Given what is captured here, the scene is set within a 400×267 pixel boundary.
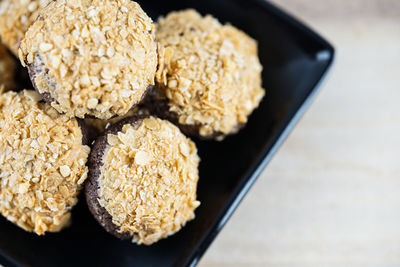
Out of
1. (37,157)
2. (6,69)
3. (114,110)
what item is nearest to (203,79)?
(114,110)

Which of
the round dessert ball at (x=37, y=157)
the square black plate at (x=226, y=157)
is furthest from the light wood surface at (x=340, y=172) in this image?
the round dessert ball at (x=37, y=157)

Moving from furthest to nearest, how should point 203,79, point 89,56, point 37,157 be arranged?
point 203,79 < point 37,157 < point 89,56

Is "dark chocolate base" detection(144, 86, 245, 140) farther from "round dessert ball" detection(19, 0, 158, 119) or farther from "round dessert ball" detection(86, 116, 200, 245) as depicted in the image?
"round dessert ball" detection(19, 0, 158, 119)

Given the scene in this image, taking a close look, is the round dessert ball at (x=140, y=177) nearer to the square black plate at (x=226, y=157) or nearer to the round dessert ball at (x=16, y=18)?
the square black plate at (x=226, y=157)

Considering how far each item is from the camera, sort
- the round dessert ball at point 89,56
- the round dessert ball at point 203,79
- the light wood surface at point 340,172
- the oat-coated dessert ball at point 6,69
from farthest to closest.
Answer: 1. the light wood surface at point 340,172
2. the oat-coated dessert ball at point 6,69
3. the round dessert ball at point 203,79
4. the round dessert ball at point 89,56

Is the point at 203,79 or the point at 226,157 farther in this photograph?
the point at 226,157

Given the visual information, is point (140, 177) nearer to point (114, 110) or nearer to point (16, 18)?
point (114, 110)

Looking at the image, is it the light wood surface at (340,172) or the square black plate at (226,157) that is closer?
the square black plate at (226,157)
